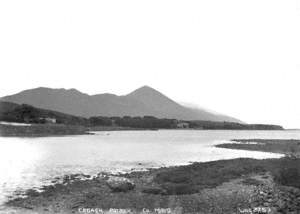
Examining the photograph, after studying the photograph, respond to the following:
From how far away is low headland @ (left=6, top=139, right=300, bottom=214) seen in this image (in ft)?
85.0

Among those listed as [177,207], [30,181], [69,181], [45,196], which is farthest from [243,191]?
[30,181]

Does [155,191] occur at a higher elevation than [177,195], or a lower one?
higher

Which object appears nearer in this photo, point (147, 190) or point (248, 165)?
point (147, 190)

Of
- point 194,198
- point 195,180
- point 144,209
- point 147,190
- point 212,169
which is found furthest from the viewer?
point 212,169

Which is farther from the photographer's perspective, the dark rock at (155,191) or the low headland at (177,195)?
the dark rock at (155,191)

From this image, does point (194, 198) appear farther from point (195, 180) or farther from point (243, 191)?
point (195, 180)

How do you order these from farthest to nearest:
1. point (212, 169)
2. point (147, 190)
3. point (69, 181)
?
1. point (212, 169)
2. point (69, 181)
3. point (147, 190)

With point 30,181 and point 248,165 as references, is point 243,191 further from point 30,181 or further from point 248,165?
point 30,181

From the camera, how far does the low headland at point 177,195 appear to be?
2591 cm

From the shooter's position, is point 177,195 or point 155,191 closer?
point 177,195

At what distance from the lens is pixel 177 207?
26.1 meters

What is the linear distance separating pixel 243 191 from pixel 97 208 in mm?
11102

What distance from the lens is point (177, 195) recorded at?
29.7 metres

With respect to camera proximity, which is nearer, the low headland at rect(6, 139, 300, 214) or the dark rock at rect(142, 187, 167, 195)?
the low headland at rect(6, 139, 300, 214)
